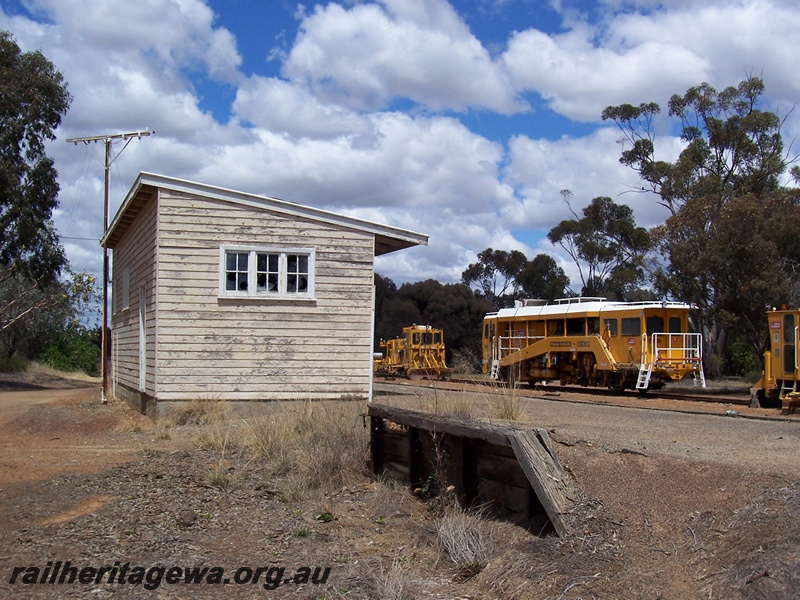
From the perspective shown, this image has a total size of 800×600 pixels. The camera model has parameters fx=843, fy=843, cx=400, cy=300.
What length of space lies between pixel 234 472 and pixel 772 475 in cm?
618

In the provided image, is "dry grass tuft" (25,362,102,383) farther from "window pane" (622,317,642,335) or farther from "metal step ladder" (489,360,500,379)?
"window pane" (622,317,642,335)

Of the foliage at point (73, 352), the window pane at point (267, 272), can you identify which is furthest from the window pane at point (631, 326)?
the foliage at point (73, 352)

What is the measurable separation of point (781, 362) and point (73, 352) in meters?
34.2

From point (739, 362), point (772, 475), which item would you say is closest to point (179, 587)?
point (772, 475)

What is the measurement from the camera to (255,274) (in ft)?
50.8

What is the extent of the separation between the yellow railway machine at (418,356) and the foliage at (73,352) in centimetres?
1553

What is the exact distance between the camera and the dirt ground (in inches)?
228

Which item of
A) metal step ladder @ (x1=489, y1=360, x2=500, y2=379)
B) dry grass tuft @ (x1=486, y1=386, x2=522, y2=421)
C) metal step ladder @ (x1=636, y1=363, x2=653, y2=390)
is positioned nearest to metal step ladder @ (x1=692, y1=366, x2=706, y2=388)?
metal step ladder @ (x1=636, y1=363, x2=653, y2=390)

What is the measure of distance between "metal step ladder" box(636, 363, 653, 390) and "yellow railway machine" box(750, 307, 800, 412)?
14.7 ft

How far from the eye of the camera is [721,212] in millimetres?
24875

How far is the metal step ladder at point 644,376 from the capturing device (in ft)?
74.3

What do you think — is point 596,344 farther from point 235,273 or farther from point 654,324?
point 235,273

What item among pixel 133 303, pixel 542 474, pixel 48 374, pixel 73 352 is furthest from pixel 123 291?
pixel 73 352

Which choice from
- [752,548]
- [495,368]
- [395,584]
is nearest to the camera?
[752,548]
